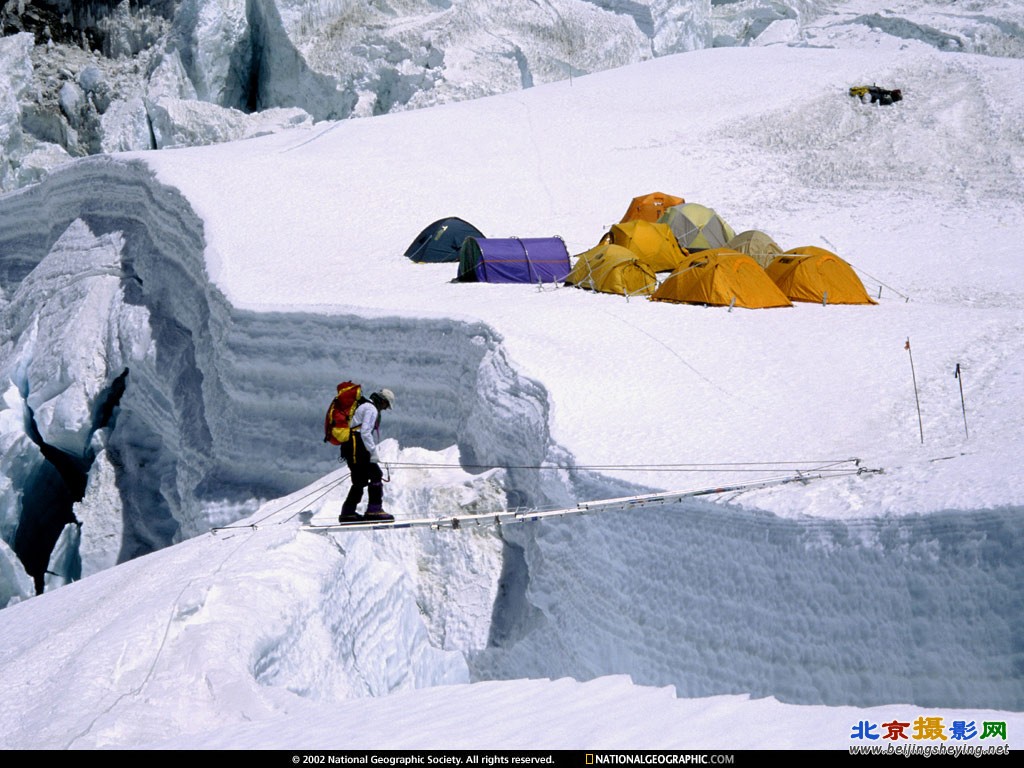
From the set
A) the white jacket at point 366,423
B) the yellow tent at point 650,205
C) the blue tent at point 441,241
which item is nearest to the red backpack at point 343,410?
the white jacket at point 366,423

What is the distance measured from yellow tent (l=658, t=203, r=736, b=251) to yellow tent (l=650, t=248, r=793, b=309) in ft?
9.30

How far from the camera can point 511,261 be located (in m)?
13.9

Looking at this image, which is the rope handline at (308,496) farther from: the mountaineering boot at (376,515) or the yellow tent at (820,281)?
the yellow tent at (820,281)

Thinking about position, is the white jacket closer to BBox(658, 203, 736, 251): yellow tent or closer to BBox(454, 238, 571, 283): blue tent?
BBox(454, 238, 571, 283): blue tent

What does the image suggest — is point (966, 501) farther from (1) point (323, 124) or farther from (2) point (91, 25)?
(2) point (91, 25)

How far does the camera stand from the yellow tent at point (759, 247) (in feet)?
45.2

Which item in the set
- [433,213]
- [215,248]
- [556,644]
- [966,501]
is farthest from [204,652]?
[433,213]

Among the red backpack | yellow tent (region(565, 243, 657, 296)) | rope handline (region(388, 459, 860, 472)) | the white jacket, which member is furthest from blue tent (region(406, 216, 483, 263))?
rope handline (region(388, 459, 860, 472))

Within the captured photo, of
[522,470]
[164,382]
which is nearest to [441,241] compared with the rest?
[164,382]

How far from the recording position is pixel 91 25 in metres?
30.9

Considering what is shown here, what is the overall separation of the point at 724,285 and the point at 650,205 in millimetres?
4732

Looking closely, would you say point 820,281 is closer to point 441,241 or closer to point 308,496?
point 441,241

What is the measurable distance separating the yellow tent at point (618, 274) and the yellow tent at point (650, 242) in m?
1.09

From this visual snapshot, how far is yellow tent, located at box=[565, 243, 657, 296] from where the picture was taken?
12961 mm
